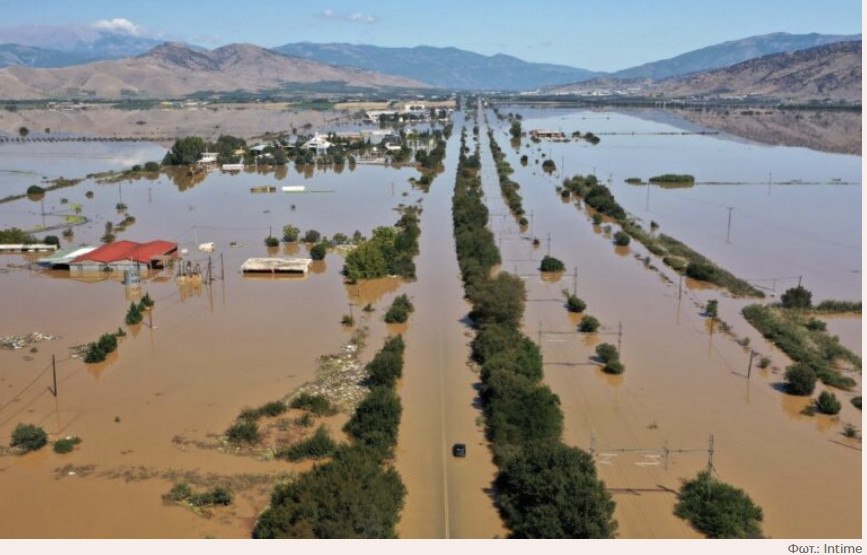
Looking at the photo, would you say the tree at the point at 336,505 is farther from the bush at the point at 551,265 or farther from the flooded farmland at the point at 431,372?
the bush at the point at 551,265

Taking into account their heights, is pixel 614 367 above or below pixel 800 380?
below

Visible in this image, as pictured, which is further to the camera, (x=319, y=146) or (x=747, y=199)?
(x=319, y=146)

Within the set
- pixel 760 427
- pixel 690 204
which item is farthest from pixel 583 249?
pixel 760 427

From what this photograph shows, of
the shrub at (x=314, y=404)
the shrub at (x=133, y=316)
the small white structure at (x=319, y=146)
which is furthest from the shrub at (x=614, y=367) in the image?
the small white structure at (x=319, y=146)

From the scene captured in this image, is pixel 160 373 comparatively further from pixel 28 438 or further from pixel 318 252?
pixel 318 252

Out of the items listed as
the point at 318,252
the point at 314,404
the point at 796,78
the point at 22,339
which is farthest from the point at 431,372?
the point at 796,78

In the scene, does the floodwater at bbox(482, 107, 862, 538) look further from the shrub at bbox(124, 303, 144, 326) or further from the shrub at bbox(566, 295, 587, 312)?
the shrub at bbox(124, 303, 144, 326)

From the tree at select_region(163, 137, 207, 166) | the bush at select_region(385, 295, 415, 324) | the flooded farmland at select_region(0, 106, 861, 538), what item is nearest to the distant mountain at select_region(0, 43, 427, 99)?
the tree at select_region(163, 137, 207, 166)
